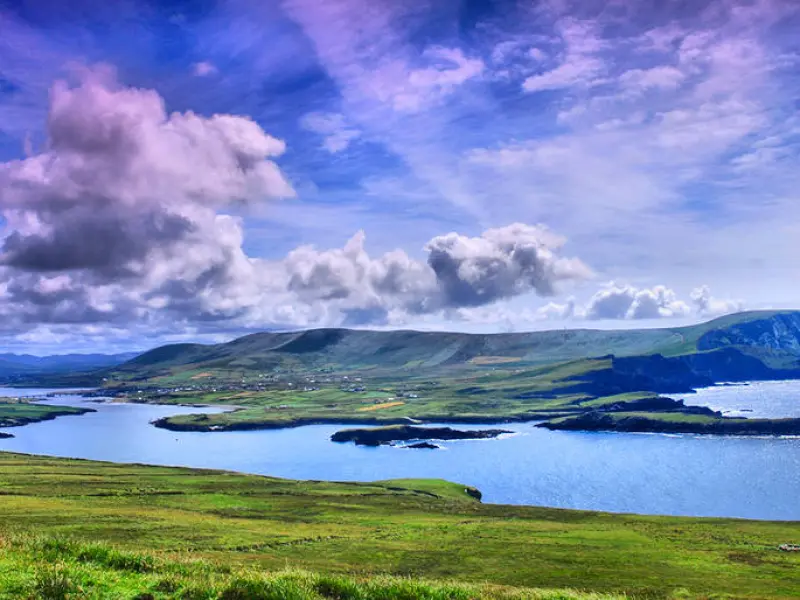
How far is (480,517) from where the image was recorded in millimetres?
85000

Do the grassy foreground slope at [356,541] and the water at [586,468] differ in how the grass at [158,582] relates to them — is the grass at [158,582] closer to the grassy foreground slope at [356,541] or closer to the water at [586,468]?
the grassy foreground slope at [356,541]

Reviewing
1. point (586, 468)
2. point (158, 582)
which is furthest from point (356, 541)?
point (586, 468)

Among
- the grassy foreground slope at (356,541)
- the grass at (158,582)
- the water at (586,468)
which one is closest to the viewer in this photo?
the grass at (158,582)

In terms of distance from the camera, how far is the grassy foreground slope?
26.6 m

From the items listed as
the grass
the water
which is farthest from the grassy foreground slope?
the water

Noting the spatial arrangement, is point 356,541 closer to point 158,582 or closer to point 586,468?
point 158,582

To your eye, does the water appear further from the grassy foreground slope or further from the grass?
the grass

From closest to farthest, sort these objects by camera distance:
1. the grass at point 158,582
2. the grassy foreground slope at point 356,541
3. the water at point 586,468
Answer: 1. the grass at point 158,582
2. the grassy foreground slope at point 356,541
3. the water at point 586,468

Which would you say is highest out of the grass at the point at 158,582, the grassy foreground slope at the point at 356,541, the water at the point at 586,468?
the grass at the point at 158,582

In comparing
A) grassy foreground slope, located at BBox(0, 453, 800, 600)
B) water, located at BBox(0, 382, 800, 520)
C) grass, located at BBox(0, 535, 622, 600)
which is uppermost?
grass, located at BBox(0, 535, 622, 600)

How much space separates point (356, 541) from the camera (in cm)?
6125

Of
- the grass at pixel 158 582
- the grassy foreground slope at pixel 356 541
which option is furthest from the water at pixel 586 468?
the grass at pixel 158 582

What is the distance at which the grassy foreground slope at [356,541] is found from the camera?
2655cm

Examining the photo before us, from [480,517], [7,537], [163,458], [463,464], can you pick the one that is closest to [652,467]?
[463,464]
